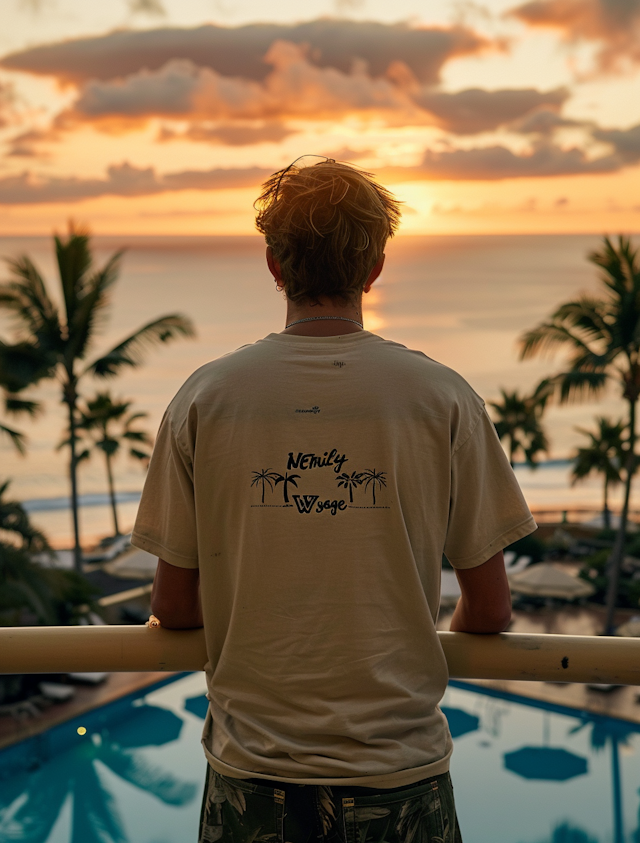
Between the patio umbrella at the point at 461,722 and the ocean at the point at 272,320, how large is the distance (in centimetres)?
582

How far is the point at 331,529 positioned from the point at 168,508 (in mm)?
264

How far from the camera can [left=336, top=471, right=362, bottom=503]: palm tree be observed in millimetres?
1058

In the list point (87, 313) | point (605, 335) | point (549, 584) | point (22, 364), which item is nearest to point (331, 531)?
point (87, 313)

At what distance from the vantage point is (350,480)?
106cm

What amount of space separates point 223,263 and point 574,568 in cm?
10064

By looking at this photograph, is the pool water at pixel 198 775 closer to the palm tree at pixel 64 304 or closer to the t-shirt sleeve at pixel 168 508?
the palm tree at pixel 64 304

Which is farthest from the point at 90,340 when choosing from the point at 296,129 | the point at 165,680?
the point at 296,129

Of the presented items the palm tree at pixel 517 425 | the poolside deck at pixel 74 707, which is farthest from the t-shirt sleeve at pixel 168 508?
the palm tree at pixel 517 425

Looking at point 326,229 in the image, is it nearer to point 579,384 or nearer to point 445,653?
point 445,653

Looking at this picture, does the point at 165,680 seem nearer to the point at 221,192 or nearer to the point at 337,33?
the point at 337,33

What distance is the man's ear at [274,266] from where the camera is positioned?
118 centimetres

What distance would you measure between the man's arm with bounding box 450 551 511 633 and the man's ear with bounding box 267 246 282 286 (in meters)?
0.51

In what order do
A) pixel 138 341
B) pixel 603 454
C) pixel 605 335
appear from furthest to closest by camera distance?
pixel 603 454 < pixel 138 341 < pixel 605 335

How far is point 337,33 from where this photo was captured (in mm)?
68438
